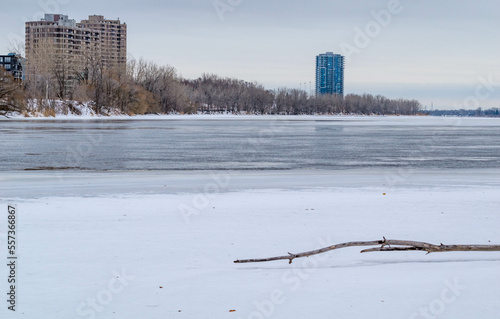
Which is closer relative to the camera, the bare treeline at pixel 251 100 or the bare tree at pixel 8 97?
the bare tree at pixel 8 97

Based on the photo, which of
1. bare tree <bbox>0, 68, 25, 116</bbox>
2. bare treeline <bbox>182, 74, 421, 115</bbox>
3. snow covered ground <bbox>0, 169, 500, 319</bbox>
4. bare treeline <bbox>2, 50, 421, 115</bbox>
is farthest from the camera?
bare treeline <bbox>182, 74, 421, 115</bbox>

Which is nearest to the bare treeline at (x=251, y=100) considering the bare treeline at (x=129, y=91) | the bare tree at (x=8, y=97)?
the bare treeline at (x=129, y=91)

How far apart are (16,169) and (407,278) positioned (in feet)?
48.6

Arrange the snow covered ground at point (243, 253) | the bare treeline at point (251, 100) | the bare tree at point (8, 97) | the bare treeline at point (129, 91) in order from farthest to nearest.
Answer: the bare treeline at point (251, 100)
the bare treeline at point (129, 91)
the bare tree at point (8, 97)
the snow covered ground at point (243, 253)

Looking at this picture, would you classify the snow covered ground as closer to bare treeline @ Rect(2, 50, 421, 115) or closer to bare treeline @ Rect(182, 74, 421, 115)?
bare treeline @ Rect(2, 50, 421, 115)

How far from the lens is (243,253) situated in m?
7.26

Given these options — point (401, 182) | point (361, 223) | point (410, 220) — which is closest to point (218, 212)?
point (361, 223)

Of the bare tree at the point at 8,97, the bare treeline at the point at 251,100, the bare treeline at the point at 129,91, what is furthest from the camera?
the bare treeline at the point at 251,100

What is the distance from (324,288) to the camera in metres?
5.88

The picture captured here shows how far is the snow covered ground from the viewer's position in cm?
540

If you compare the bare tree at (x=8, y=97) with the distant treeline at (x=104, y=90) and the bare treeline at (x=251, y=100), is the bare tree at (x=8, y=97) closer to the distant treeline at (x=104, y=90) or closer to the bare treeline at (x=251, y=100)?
the distant treeline at (x=104, y=90)

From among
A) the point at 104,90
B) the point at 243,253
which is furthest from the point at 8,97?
the point at 243,253

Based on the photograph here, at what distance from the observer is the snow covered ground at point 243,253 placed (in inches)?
213

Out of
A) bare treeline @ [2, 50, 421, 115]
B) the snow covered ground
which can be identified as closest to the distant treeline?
bare treeline @ [2, 50, 421, 115]
